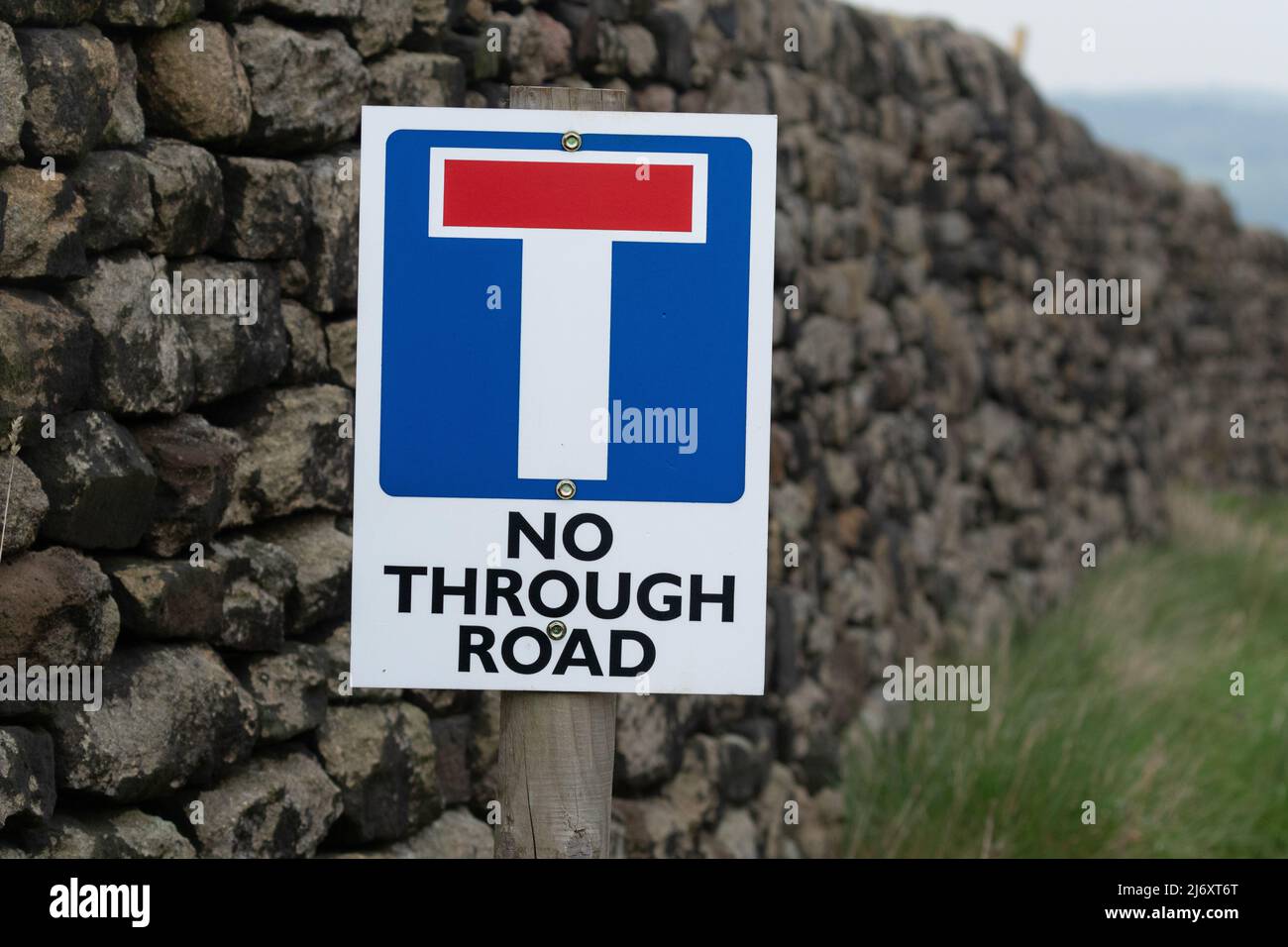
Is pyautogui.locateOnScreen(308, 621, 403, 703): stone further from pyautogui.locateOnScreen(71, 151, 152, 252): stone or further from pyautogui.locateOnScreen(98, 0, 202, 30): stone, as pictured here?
pyautogui.locateOnScreen(98, 0, 202, 30): stone

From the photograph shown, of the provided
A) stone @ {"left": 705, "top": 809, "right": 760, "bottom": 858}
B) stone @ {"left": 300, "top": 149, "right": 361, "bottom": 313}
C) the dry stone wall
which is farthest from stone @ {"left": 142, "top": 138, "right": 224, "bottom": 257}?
stone @ {"left": 705, "top": 809, "right": 760, "bottom": 858}

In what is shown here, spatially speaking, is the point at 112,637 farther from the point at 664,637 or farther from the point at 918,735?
the point at 918,735

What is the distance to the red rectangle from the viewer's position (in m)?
2.00

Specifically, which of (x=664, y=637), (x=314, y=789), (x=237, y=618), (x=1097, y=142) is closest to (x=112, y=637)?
(x=237, y=618)

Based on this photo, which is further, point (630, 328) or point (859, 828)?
point (859, 828)

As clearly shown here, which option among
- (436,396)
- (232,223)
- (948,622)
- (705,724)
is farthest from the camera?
(948,622)

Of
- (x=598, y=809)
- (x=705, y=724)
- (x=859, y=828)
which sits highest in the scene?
(x=598, y=809)

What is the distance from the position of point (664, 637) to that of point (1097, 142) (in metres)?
7.65

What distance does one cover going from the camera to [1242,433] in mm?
11117

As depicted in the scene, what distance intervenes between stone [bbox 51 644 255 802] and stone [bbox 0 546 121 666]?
0.23 ft

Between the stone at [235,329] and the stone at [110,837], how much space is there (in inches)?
27.4

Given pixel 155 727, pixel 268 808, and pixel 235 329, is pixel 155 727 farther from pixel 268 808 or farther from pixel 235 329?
pixel 235 329

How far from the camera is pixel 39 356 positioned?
2.26 meters

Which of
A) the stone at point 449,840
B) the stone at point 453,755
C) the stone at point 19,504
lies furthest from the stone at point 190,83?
the stone at point 449,840
